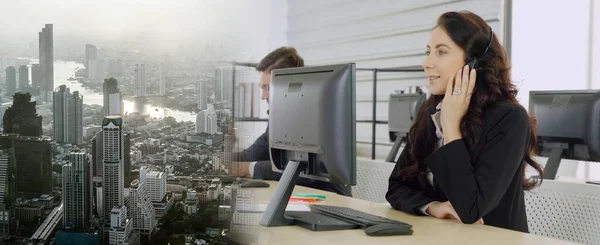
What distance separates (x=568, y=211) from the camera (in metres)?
2.61

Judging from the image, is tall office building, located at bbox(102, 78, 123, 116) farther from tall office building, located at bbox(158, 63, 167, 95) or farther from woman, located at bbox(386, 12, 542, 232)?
woman, located at bbox(386, 12, 542, 232)

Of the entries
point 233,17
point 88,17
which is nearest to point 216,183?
point 233,17

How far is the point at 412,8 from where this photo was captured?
17.9 ft

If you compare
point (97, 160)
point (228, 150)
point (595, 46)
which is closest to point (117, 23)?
point (97, 160)

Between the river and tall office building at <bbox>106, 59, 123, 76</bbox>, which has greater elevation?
tall office building at <bbox>106, 59, 123, 76</bbox>

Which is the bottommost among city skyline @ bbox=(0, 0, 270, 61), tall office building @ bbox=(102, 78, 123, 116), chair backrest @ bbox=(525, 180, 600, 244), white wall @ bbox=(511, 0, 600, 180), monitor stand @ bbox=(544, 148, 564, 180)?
chair backrest @ bbox=(525, 180, 600, 244)

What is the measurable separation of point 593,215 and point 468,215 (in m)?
0.65

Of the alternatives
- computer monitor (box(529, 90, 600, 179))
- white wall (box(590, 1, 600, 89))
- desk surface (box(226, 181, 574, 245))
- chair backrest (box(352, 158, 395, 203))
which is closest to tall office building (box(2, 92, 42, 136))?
desk surface (box(226, 181, 574, 245))

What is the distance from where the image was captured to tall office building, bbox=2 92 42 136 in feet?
6.01

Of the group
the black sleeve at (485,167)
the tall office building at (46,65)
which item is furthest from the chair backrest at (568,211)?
the tall office building at (46,65)

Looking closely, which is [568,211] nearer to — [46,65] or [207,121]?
[207,121]

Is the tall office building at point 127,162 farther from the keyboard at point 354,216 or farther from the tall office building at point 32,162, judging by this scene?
the keyboard at point 354,216

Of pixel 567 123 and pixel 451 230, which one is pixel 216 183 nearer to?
pixel 451 230

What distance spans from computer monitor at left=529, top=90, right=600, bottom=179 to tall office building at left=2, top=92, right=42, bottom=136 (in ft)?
8.68
